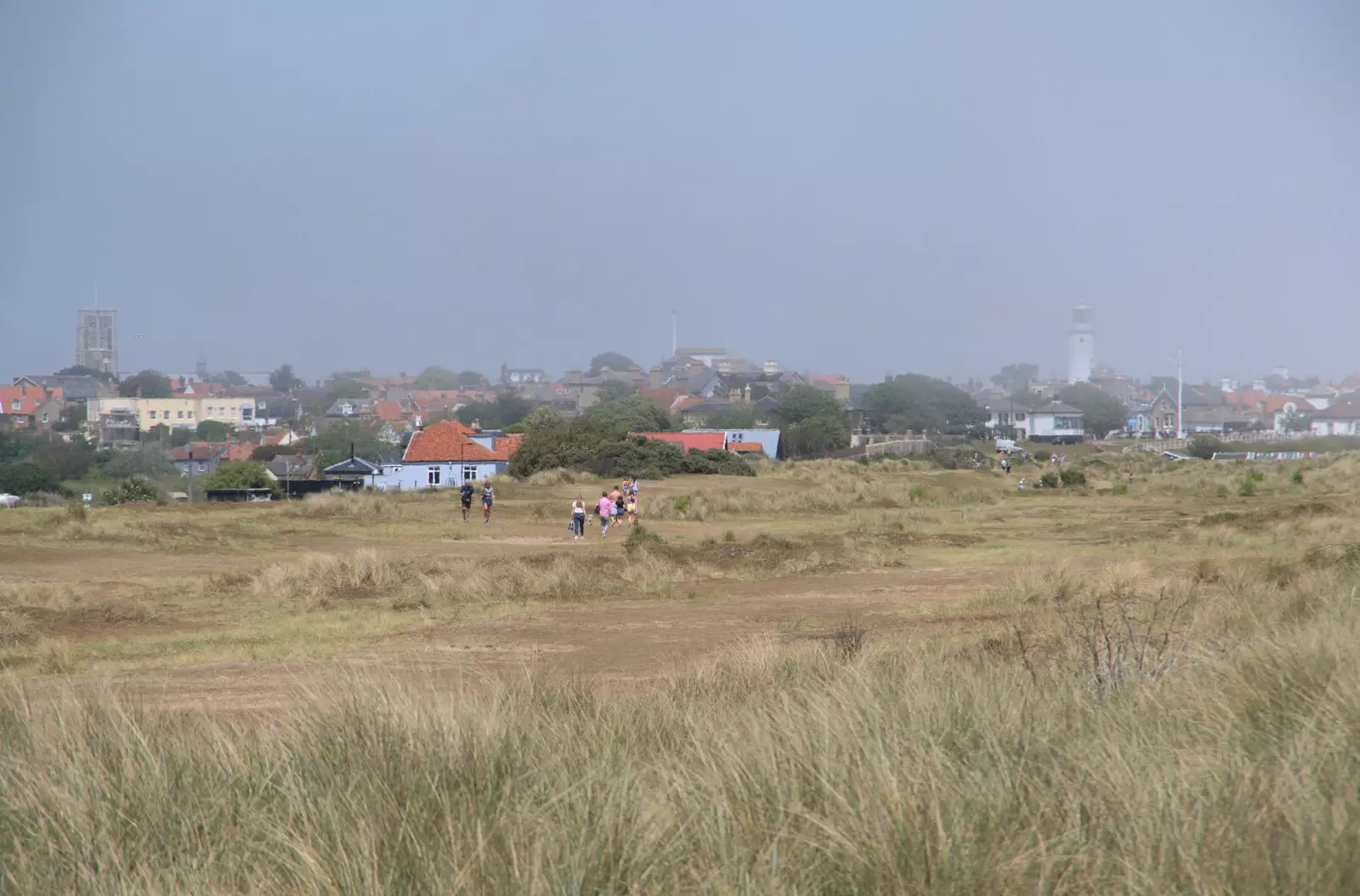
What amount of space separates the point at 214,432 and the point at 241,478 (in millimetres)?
78079

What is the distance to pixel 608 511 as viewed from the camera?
34.8m

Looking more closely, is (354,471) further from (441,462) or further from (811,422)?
(811,422)

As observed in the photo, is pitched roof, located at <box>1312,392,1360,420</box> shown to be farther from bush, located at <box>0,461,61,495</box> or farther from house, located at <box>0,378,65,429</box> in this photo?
house, located at <box>0,378,65,429</box>

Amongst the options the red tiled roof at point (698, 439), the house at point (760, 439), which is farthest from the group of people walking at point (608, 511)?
the house at point (760, 439)

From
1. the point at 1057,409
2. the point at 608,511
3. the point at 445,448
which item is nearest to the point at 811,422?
the point at 445,448

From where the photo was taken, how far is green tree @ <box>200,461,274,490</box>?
6712cm

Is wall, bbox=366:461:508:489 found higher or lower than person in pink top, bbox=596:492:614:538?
lower

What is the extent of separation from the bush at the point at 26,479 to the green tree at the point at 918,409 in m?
85.5

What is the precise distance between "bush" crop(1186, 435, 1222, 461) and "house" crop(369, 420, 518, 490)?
185 feet

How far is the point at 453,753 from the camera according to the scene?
596cm

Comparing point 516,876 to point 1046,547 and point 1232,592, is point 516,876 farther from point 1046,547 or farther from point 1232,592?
point 1046,547

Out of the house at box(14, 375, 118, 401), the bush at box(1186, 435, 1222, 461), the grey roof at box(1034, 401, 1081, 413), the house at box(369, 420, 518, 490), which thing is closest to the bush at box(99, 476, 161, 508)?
the house at box(369, 420, 518, 490)

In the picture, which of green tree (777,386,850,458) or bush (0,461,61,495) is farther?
green tree (777,386,850,458)

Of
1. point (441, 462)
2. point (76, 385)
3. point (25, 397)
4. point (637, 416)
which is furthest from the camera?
point (76, 385)
